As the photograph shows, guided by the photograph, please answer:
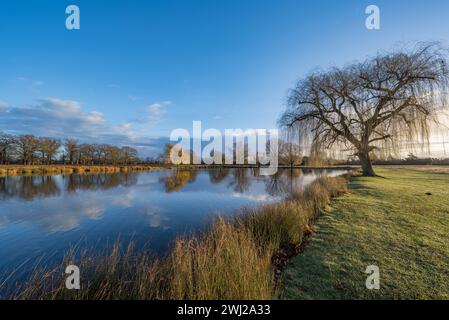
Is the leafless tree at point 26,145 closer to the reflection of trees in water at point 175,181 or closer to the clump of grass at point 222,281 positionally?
the reflection of trees in water at point 175,181

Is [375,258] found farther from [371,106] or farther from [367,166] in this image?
[367,166]

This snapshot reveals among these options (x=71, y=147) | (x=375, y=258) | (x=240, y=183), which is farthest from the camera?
(x=71, y=147)

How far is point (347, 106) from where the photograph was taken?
1627cm

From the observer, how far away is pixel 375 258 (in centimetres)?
340

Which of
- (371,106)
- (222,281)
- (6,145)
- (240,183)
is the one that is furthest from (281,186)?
(6,145)

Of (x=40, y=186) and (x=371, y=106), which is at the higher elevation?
(x=371, y=106)

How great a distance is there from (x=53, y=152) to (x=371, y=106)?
→ 207ft

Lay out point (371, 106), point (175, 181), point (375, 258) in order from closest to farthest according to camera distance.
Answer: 1. point (375, 258)
2. point (371, 106)
3. point (175, 181)

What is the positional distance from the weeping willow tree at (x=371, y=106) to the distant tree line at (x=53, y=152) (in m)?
56.9

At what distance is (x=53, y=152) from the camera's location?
4841cm

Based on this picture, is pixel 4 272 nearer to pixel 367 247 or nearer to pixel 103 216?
pixel 103 216

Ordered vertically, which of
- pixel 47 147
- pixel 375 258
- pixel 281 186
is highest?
pixel 47 147

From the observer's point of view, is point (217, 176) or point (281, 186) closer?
point (281, 186)
